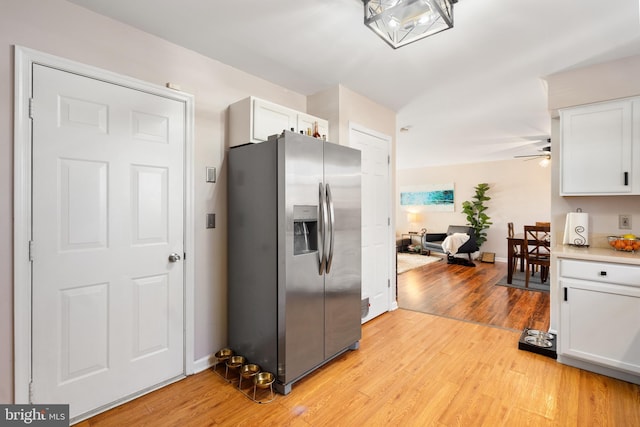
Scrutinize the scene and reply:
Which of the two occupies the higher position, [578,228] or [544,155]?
[544,155]

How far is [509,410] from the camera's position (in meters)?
1.86

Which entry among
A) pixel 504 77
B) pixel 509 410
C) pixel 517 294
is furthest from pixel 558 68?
pixel 517 294

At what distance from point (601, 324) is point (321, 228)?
2175mm

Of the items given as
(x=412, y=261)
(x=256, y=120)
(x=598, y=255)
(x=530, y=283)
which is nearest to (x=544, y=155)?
(x=530, y=283)

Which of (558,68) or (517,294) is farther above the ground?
(558,68)

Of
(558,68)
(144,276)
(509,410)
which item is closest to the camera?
(509,410)

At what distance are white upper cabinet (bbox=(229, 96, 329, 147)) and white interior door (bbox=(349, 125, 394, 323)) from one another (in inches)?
31.4

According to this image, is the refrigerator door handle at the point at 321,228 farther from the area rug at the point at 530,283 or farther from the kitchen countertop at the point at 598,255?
the area rug at the point at 530,283

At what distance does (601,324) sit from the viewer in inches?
85.6

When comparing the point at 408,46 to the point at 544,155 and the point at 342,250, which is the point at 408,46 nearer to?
the point at 342,250

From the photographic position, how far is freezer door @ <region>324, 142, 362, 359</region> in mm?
2369

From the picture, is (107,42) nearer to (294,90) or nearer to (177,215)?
(177,215)

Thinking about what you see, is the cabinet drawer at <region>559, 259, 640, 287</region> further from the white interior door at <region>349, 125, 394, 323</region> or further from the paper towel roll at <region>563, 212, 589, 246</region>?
the white interior door at <region>349, 125, 394, 323</region>

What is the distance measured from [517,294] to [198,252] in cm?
444
